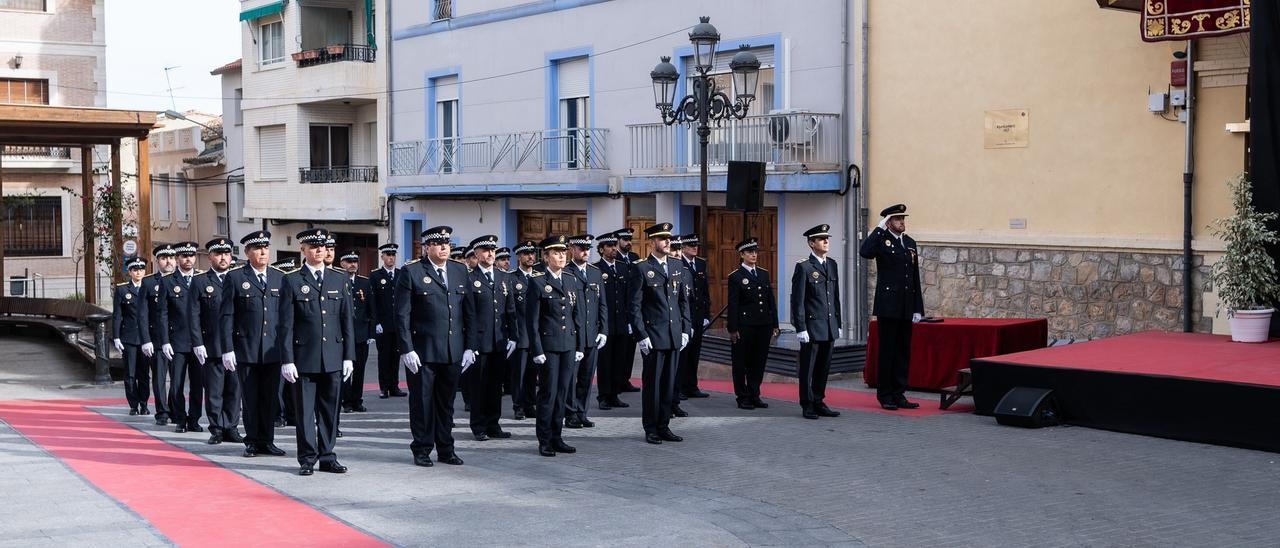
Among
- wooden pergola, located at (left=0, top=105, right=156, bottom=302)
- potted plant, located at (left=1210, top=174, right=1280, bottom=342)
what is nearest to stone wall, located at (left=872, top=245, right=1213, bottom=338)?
potted plant, located at (left=1210, top=174, right=1280, bottom=342)

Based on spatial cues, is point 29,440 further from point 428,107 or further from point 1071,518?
point 428,107

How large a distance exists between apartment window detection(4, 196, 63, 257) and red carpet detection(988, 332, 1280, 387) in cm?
3119

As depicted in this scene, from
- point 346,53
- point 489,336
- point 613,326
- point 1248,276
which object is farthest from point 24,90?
point 1248,276

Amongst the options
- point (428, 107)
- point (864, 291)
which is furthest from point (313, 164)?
point (864, 291)

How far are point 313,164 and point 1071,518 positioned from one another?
25.9 meters

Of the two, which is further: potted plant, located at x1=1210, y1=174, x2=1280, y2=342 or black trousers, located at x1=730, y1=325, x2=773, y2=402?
black trousers, located at x1=730, y1=325, x2=773, y2=402

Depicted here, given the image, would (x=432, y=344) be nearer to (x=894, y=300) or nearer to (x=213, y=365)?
(x=213, y=365)

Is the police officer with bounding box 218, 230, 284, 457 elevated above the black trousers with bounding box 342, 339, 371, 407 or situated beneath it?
elevated above

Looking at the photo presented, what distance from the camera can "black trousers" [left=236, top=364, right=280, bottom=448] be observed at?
10.6m

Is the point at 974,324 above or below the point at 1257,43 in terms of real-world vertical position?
below

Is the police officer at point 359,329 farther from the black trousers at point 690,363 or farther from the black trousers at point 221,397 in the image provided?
the black trousers at point 690,363

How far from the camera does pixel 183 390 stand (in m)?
12.6

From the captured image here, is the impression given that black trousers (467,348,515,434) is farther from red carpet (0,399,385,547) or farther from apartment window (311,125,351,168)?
apartment window (311,125,351,168)

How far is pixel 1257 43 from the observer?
12641mm
